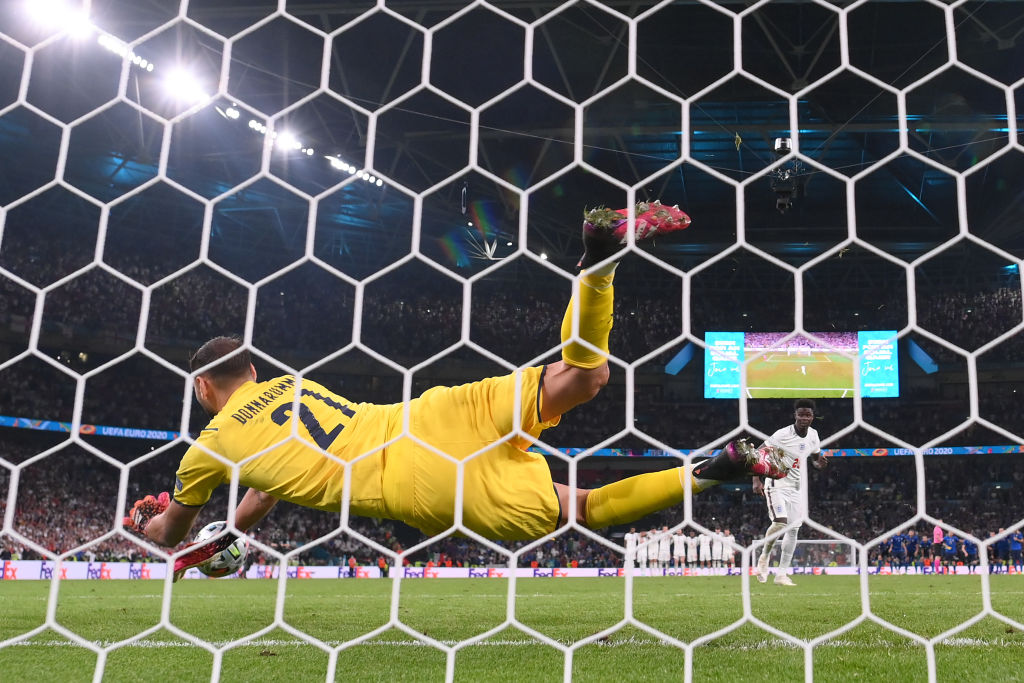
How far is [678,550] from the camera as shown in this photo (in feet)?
58.1

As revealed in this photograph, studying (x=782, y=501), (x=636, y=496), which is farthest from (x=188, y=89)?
(x=636, y=496)

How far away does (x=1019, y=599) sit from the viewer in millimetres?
5312

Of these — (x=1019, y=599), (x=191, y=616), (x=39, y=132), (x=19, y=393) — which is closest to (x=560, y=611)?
(x=191, y=616)

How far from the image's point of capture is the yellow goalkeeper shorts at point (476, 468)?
8.91 feet

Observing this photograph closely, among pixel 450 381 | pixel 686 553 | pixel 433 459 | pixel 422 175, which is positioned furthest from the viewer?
pixel 450 381

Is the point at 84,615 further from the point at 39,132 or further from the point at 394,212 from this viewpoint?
the point at 394,212

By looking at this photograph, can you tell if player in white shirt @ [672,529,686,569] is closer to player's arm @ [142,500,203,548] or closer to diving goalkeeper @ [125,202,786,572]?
diving goalkeeper @ [125,202,786,572]

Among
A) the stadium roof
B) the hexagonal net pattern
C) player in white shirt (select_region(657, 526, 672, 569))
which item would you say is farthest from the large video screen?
player in white shirt (select_region(657, 526, 672, 569))

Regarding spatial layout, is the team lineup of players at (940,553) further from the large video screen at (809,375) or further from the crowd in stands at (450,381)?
the large video screen at (809,375)

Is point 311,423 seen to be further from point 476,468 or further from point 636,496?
point 636,496

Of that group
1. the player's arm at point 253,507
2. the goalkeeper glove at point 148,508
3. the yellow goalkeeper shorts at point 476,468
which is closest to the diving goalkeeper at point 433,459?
the yellow goalkeeper shorts at point 476,468

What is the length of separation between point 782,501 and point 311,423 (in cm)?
511

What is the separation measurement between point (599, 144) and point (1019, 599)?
397 inches

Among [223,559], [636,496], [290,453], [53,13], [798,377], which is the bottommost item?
[798,377]
